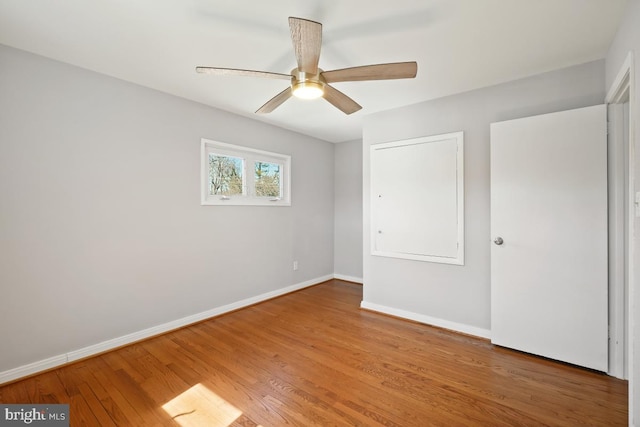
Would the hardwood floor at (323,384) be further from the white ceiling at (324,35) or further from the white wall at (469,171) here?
the white ceiling at (324,35)

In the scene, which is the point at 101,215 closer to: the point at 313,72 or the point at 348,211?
the point at 313,72

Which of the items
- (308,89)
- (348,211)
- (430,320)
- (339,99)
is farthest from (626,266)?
(348,211)

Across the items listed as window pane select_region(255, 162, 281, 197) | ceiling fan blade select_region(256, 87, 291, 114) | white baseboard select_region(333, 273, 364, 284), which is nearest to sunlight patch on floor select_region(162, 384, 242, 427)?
ceiling fan blade select_region(256, 87, 291, 114)

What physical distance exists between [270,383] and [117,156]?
230 centimetres

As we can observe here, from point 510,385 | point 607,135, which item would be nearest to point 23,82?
point 510,385

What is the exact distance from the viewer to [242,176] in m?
3.56

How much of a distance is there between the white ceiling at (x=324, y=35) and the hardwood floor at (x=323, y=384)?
2408 mm

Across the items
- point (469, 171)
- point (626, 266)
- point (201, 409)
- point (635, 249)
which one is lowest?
point (201, 409)

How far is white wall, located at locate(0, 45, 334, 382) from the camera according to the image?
200 centimetres

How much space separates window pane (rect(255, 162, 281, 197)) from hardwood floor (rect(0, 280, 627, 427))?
1.82 meters

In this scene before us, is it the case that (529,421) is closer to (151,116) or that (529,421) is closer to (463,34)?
(463,34)

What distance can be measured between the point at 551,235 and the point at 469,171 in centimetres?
87

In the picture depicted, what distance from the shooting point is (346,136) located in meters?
4.46

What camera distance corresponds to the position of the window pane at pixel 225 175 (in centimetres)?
324
